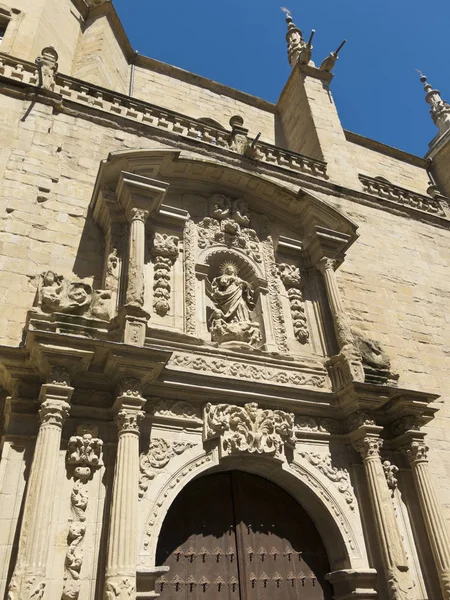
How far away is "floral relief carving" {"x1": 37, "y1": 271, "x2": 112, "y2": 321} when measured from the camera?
205 inches

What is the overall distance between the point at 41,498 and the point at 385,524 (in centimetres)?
356

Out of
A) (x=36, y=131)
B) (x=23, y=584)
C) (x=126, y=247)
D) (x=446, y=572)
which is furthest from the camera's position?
(x=36, y=131)

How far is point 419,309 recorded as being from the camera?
866cm

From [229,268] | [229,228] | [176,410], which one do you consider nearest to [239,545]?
[176,410]

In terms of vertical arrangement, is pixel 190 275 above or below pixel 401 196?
below

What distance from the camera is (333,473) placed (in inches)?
236

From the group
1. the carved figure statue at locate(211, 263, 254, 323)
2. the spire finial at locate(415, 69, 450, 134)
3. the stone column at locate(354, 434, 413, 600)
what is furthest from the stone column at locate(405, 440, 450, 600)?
the spire finial at locate(415, 69, 450, 134)

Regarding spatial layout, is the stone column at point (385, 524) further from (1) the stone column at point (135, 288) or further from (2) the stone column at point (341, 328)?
(1) the stone column at point (135, 288)

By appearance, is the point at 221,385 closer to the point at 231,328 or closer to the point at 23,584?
the point at 231,328

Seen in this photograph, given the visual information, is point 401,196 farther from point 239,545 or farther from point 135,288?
point 239,545

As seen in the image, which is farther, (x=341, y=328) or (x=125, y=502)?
(x=341, y=328)

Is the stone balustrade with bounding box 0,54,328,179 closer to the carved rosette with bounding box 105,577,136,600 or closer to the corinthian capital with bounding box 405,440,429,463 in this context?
the corinthian capital with bounding box 405,440,429,463

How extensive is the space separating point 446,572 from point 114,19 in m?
12.4

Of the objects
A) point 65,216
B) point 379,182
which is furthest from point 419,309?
point 65,216
